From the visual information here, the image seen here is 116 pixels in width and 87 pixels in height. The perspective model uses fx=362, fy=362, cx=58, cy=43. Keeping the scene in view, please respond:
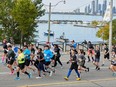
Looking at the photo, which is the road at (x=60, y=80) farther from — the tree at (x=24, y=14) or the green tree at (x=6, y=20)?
the green tree at (x=6, y=20)

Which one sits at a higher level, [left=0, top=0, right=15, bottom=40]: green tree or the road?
[left=0, top=0, right=15, bottom=40]: green tree

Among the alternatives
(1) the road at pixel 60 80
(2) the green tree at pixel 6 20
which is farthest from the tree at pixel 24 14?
(1) the road at pixel 60 80

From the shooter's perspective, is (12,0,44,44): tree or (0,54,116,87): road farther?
(12,0,44,44): tree

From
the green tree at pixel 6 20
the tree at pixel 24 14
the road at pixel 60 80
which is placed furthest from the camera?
the green tree at pixel 6 20

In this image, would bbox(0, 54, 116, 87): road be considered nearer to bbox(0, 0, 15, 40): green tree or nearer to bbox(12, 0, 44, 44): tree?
bbox(12, 0, 44, 44): tree

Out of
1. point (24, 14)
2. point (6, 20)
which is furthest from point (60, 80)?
point (6, 20)

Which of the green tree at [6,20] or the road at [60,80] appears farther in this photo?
the green tree at [6,20]

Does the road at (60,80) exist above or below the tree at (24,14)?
below

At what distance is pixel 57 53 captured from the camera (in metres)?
21.3

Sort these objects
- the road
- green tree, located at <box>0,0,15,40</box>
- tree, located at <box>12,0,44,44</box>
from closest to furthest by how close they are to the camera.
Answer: the road
tree, located at <box>12,0,44,44</box>
green tree, located at <box>0,0,15,40</box>

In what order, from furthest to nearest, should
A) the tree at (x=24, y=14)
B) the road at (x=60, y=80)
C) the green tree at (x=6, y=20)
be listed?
the green tree at (x=6, y=20), the tree at (x=24, y=14), the road at (x=60, y=80)

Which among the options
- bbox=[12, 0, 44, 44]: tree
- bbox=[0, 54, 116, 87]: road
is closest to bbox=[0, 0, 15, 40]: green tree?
bbox=[12, 0, 44, 44]: tree

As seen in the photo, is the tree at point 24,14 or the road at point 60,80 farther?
the tree at point 24,14

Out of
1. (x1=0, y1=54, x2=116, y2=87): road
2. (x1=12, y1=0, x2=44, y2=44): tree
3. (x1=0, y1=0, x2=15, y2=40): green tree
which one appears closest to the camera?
(x1=0, y1=54, x2=116, y2=87): road
